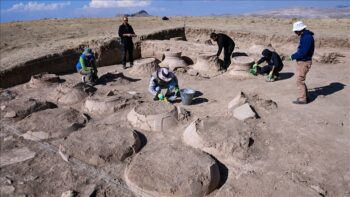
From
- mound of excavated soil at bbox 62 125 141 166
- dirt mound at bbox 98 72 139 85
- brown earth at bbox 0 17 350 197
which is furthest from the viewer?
dirt mound at bbox 98 72 139 85

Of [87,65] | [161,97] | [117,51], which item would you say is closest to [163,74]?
[161,97]

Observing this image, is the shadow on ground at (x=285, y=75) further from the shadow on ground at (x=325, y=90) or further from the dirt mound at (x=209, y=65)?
the dirt mound at (x=209, y=65)

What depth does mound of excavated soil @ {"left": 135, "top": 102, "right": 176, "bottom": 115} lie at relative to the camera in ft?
17.5

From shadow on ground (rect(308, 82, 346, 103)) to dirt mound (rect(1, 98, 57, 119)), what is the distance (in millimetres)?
5345

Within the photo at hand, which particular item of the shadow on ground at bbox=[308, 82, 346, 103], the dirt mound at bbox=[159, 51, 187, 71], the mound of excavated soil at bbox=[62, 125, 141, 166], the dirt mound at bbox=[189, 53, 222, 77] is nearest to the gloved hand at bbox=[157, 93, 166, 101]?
the mound of excavated soil at bbox=[62, 125, 141, 166]

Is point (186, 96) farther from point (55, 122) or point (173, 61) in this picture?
point (173, 61)

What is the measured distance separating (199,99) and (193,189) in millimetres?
3234

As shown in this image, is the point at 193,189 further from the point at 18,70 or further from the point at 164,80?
the point at 18,70

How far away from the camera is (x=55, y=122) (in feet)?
17.4

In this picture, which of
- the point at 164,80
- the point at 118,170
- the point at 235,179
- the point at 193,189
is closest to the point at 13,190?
the point at 118,170

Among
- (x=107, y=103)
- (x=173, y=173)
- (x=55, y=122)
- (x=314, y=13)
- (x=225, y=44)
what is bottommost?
(x=173, y=173)

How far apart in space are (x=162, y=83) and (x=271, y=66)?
9.80 feet

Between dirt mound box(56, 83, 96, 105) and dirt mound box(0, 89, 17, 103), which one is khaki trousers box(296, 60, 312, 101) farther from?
dirt mound box(0, 89, 17, 103)

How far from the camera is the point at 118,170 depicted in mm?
4133
